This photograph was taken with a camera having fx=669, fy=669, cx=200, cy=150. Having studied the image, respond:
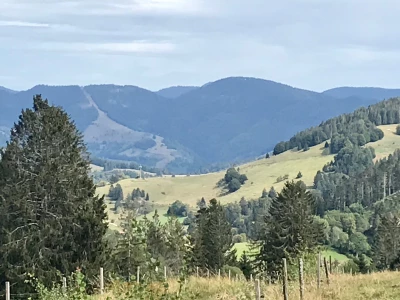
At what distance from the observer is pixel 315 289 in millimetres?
16703

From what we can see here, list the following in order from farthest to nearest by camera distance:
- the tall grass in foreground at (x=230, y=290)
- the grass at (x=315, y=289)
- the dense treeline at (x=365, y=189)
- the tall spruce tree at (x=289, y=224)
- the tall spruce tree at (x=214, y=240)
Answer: the dense treeline at (x=365, y=189), the tall spruce tree at (x=214, y=240), the tall spruce tree at (x=289, y=224), the grass at (x=315, y=289), the tall grass in foreground at (x=230, y=290)

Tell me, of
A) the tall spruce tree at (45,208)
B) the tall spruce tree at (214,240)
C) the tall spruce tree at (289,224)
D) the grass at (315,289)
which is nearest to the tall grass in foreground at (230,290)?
the grass at (315,289)

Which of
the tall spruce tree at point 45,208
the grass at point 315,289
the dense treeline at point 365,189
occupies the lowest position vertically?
the grass at point 315,289

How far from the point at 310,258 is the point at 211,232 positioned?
5163 cm

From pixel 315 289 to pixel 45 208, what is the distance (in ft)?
82.1

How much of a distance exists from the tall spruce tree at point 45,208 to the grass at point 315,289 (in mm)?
19087

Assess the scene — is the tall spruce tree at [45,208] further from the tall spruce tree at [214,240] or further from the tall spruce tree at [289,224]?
the tall spruce tree at [214,240]

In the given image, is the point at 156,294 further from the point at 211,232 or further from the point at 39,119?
the point at 211,232

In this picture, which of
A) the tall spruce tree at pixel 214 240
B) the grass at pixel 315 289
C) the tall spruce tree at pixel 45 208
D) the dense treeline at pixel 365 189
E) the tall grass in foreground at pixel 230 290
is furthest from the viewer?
the dense treeline at pixel 365 189

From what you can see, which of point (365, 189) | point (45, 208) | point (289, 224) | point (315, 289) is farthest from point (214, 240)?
point (365, 189)

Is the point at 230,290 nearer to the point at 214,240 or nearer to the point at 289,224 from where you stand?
the point at 289,224

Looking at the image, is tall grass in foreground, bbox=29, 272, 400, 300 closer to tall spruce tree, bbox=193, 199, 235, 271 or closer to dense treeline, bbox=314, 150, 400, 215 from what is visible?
tall spruce tree, bbox=193, 199, 235, 271

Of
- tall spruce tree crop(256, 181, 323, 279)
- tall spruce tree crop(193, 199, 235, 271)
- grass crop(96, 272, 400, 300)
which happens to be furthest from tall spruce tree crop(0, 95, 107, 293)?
tall spruce tree crop(193, 199, 235, 271)

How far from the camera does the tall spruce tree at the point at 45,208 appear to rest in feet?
123
